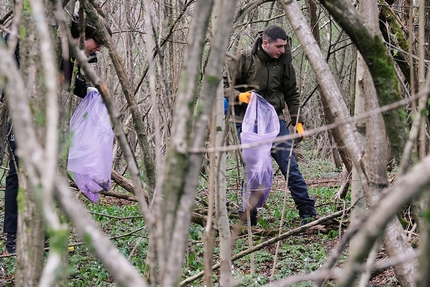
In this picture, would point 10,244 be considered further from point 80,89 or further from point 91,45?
point 91,45

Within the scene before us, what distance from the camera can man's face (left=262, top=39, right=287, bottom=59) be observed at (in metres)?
4.65

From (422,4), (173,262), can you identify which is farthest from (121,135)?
(422,4)

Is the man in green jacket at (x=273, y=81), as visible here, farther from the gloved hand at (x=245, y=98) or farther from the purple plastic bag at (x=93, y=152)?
the purple plastic bag at (x=93, y=152)

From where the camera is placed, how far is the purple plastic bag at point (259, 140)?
422 cm

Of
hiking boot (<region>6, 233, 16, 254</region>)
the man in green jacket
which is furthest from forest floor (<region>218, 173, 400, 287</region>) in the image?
hiking boot (<region>6, 233, 16, 254</region>)

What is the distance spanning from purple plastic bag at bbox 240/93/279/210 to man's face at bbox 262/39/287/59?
41cm

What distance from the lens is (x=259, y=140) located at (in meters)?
4.33

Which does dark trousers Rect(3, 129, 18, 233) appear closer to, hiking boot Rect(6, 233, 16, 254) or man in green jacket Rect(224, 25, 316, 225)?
hiking boot Rect(6, 233, 16, 254)

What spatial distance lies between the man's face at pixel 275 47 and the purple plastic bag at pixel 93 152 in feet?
6.12

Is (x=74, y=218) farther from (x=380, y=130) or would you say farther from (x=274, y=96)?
(x=274, y=96)

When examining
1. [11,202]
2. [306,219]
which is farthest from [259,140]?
[11,202]

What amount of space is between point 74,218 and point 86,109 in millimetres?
2687

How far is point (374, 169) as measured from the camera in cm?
174

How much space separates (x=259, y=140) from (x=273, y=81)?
0.77 metres
